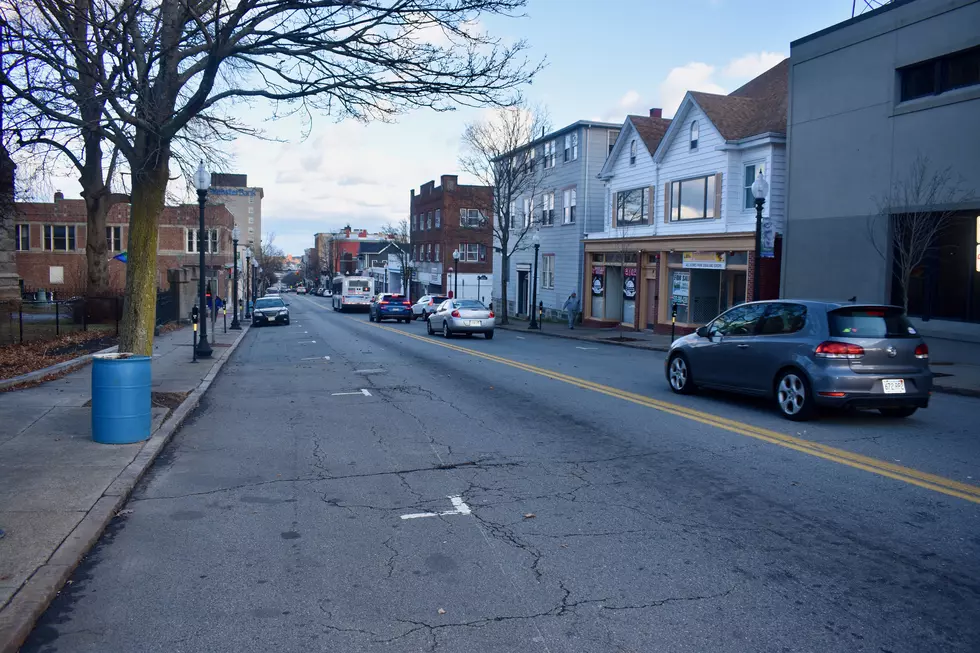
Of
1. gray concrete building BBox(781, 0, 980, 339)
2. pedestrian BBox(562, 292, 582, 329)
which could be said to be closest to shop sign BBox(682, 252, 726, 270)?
gray concrete building BBox(781, 0, 980, 339)

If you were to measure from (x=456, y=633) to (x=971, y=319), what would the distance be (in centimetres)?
1811

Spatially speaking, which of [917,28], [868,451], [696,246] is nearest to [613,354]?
[696,246]

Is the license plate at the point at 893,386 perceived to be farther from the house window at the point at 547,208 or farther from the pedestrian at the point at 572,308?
the house window at the point at 547,208

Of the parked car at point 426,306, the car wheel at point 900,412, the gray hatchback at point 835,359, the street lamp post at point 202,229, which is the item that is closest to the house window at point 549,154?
the parked car at point 426,306

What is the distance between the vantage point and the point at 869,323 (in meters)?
10.7

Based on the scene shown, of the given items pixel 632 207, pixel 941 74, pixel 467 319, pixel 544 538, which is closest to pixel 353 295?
pixel 632 207

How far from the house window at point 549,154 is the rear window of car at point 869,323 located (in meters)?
33.2

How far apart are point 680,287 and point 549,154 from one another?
14.8m

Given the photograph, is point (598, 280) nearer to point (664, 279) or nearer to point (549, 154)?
point (664, 279)

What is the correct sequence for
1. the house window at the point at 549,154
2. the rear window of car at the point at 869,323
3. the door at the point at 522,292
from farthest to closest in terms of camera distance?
1. the door at the point at 522,292
2. the house window at the point at 549,154
3. the rear window of car at the point at 869,323

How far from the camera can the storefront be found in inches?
1119

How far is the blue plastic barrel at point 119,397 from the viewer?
9.09 m

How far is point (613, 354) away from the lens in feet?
76.3

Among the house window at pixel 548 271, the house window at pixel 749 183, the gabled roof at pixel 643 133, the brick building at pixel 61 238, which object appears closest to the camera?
the house window at pixel 749 183
